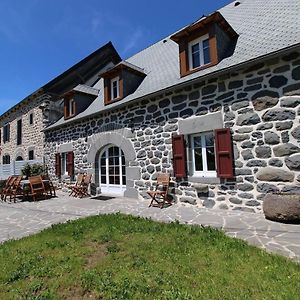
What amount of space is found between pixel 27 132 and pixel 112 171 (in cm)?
940

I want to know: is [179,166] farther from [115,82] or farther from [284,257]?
[115,82]

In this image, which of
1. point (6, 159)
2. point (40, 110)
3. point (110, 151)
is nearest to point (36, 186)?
point (110, 151)

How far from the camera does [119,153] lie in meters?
9.98

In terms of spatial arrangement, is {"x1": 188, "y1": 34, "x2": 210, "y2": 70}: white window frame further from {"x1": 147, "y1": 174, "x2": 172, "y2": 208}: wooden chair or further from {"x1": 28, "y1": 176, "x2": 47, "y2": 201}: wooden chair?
{"x1": 28, "y1": 176, "x2": 47, "y2": 201}: wooden chair

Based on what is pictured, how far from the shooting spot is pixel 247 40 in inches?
277

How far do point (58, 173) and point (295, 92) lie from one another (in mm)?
11572

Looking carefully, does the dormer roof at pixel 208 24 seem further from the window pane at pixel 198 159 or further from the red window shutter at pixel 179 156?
the window pane at pixel 198 159

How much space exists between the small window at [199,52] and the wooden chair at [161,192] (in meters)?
3.57

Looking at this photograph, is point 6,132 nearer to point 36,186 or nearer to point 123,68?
point 36,186

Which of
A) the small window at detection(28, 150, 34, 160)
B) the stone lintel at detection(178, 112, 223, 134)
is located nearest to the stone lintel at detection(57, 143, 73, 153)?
the small window at detection(28, 150, 34, 160)

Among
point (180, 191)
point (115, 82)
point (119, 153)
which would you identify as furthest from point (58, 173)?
point (180, 191)

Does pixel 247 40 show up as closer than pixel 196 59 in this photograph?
Yes

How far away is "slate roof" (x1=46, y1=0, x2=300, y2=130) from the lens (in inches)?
237

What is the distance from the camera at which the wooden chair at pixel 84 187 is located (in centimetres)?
1053
